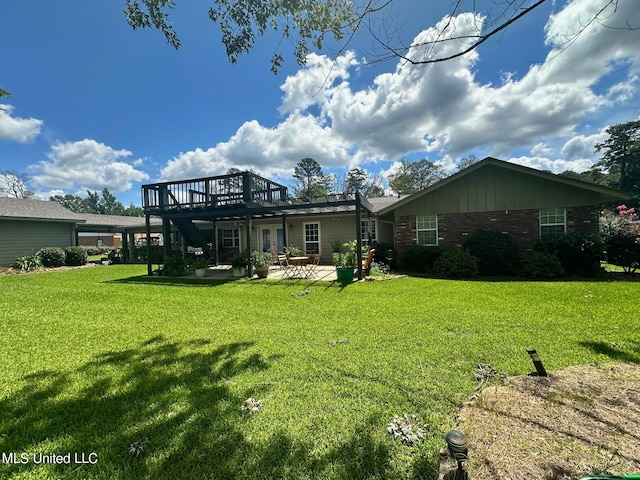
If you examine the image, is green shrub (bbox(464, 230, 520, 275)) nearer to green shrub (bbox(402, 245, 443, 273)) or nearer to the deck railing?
green shrub (bbox(402, 245, 443, 273))

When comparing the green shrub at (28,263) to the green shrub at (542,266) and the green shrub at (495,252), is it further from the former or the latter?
the green shrub at (542,266)

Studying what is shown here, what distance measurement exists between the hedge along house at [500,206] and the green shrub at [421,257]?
879 millimetres

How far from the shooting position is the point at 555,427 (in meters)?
2.03

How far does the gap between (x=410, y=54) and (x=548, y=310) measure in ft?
17.8

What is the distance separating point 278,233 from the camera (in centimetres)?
1639

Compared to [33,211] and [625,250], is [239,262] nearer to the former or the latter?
[625,250]

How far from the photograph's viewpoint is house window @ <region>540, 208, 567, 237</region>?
32.8 feet

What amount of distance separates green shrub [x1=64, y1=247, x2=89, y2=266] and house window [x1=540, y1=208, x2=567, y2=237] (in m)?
25.2

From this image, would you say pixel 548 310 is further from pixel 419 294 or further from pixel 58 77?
pixel 58 77

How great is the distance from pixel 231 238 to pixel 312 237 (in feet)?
19.1

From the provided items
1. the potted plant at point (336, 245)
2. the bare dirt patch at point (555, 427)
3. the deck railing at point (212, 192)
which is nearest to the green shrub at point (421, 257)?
the potted plant at point (336, 245)

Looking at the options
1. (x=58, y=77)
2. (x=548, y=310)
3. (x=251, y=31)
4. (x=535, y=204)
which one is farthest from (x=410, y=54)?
(x=58, y=77)

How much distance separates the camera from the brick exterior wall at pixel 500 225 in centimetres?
976

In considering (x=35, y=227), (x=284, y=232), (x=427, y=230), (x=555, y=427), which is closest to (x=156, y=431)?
(x=555, y=427)
